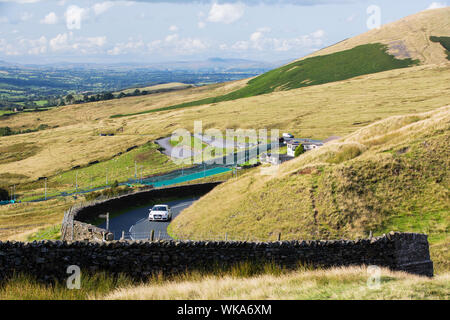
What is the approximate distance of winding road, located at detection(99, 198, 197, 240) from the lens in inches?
1234

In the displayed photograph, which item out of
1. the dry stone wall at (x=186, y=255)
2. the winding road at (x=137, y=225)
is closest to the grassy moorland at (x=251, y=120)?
the winding road at (x=137, y=225)

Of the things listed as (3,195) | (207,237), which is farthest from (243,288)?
(3,195)

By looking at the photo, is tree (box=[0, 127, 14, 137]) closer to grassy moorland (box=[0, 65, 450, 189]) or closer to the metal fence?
grassy moorland (box=[0, 65, 450, 189])

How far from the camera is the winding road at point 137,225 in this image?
103ft

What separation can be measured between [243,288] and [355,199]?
61.9ft

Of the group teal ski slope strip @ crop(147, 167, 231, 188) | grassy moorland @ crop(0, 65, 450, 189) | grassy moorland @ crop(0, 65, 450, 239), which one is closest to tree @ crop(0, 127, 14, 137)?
grassy moorland @ crop(0, 65, 450, 239)

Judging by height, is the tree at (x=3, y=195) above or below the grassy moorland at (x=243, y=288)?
below

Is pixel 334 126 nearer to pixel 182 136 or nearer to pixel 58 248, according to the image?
pixel 182 136

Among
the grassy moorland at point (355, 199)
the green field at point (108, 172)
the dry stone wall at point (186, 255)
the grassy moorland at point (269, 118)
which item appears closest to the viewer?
the dry stone wall at point (186, 255)

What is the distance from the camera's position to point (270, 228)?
29562 millimetres

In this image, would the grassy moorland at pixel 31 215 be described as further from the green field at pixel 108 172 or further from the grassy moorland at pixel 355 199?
the grassy moorland at pixel 355 199

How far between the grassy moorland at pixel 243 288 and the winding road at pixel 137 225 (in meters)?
16.5
